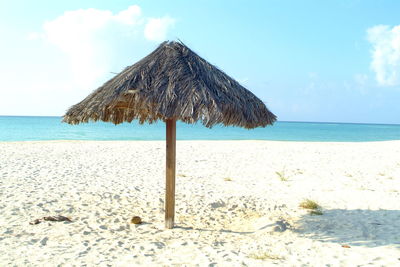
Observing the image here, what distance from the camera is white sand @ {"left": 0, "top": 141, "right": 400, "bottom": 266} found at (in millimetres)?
3625

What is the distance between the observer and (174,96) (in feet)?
12.9

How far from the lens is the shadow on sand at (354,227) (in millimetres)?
4250

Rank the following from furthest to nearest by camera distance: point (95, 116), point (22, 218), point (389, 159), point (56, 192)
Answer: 1. point (389, 159)
2. point (56, 192)
3. point (22, 218)
4. point (95, 116)

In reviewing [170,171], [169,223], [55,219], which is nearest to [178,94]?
[170,171]

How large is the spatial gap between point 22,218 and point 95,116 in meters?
1.78

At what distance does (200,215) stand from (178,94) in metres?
2.24

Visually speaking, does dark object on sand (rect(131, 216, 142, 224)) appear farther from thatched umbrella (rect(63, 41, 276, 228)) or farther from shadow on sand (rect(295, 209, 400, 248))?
shadow on sand (rect(295, 209, 400, 248))

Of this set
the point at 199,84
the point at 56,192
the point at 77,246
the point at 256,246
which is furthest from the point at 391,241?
the point at 56,192

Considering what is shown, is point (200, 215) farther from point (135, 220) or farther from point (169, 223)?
point (135, 220)

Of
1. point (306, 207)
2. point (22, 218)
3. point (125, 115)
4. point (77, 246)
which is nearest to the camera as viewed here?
point (77, 246)

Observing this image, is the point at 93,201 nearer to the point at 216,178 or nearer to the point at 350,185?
the point at 216,178

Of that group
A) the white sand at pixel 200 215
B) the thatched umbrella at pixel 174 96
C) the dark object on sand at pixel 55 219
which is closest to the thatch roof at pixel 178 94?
the thatched umbrella at pixel 174 96

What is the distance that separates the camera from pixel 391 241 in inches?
164

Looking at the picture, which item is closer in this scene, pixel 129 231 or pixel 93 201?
pixel 129 231
